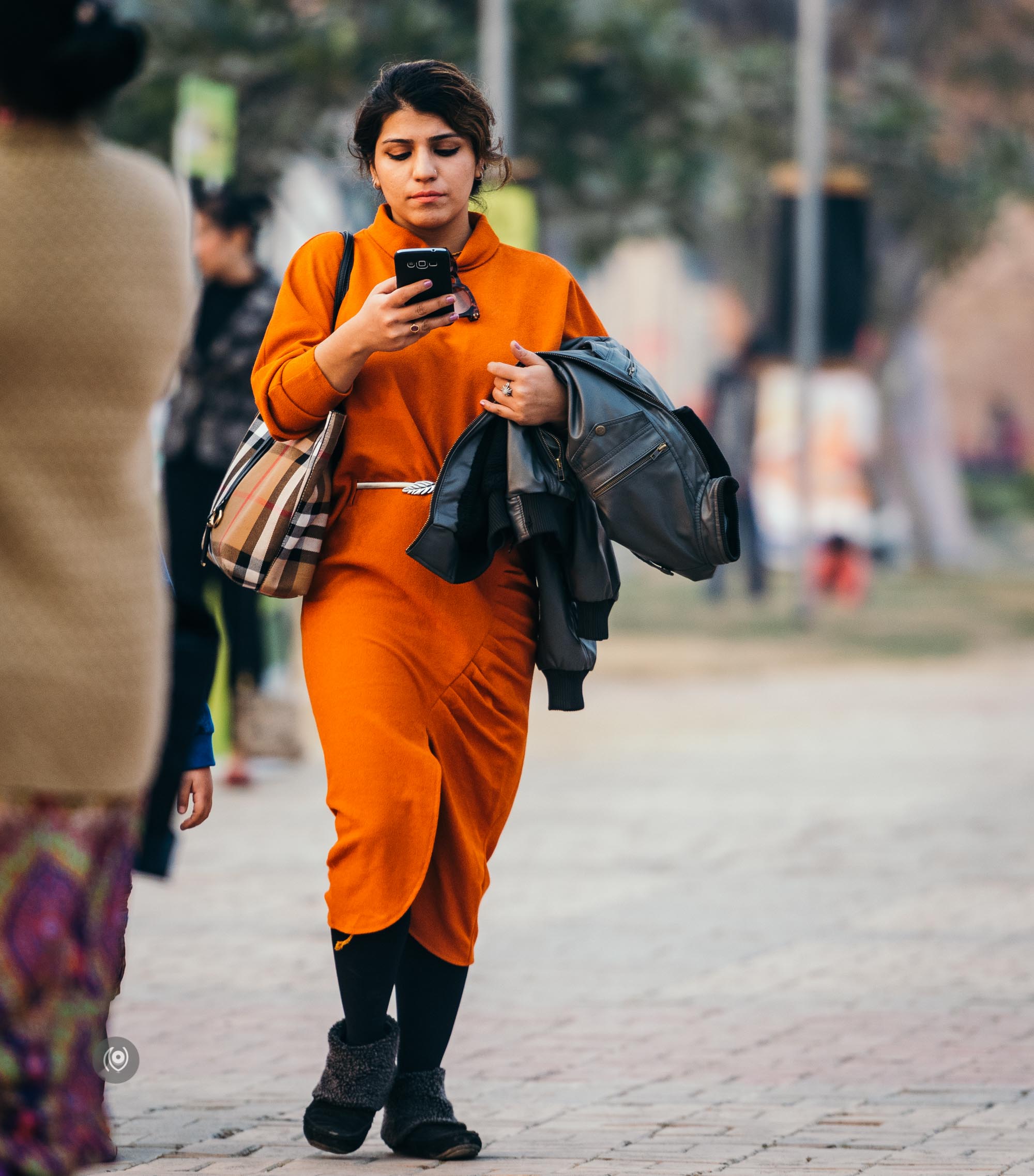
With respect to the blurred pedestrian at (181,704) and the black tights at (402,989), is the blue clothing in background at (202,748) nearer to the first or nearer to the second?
the blurred pedestrian at (181,704)

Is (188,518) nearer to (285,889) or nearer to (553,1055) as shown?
(285,889)

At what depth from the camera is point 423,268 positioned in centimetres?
395

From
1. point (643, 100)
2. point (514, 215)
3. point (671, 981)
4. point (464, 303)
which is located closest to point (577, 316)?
point (464, 303)

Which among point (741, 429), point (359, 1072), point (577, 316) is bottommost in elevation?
point (359, 1072)

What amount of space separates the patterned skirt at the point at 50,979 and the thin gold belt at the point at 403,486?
155cm

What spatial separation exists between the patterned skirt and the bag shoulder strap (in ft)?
5.55

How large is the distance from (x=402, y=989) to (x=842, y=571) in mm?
20555

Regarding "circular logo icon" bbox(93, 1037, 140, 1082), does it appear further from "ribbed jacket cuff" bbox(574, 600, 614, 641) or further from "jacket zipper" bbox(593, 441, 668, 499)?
"jacket zipper" bbox(593, 441, 668, 499)

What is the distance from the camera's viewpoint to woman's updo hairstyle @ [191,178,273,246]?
340 inches

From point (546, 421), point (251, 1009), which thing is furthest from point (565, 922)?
point (546, 421)

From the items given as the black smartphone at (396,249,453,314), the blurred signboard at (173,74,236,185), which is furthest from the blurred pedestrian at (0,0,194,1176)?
the blurred signboard at (173,74,236,185)

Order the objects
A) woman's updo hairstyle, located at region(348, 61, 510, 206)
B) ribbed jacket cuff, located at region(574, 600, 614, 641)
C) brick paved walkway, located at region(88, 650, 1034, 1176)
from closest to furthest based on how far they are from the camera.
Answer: woman's updo hairstyle, located at region(348, 61, 510, 206) → ribbed jacket cuff, located at region(574, 600, 614, 641) → brick paved walkway, located at region(88, 650, 1034, 1176)

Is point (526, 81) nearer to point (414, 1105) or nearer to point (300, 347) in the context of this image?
point (300, 347)

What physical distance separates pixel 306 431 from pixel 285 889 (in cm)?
370
